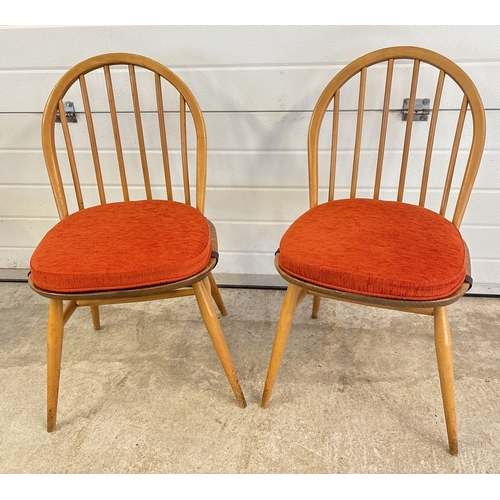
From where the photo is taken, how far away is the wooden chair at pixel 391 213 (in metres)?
0.95

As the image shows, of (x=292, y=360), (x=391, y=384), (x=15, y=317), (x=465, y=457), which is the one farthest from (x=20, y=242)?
(x=465, y=457)

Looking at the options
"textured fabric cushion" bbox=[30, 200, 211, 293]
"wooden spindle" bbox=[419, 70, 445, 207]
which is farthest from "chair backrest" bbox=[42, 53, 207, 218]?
"wooden spindle" bbox=[419, 70, 445, 207]

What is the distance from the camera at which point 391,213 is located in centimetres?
117

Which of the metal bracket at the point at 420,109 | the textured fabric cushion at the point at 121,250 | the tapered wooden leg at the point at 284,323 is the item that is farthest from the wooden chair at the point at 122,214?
the metal bracket at the point at 420,109

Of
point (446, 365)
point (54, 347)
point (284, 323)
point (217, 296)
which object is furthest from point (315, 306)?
point (54, 347)

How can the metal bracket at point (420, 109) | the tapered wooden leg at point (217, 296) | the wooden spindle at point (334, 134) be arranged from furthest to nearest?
the tapered wooden leg at point (217, 296), the metal bracket at point (420, 109), the wooden spindle at point (334, 134)

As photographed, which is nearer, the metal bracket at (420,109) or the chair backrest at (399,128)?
the chair backrest at (399,128)

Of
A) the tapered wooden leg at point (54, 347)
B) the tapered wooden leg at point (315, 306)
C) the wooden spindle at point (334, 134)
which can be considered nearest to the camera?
the tapered wooden leg at point (54, 347)

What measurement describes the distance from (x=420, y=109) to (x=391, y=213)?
0.42 m

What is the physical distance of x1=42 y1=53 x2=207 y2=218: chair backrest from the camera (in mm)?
1213

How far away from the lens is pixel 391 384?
1.31 metres

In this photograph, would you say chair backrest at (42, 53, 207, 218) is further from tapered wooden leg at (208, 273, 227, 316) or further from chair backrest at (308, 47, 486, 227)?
chair backrest at (308, 47, 486, 227)

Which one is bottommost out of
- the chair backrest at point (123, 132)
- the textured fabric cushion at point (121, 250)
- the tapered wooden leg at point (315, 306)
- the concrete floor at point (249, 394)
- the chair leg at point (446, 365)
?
the concrete floor at point (249, 394)

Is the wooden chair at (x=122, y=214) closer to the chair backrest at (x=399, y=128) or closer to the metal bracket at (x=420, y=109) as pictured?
the chair backrest at (x=399, y=128)
